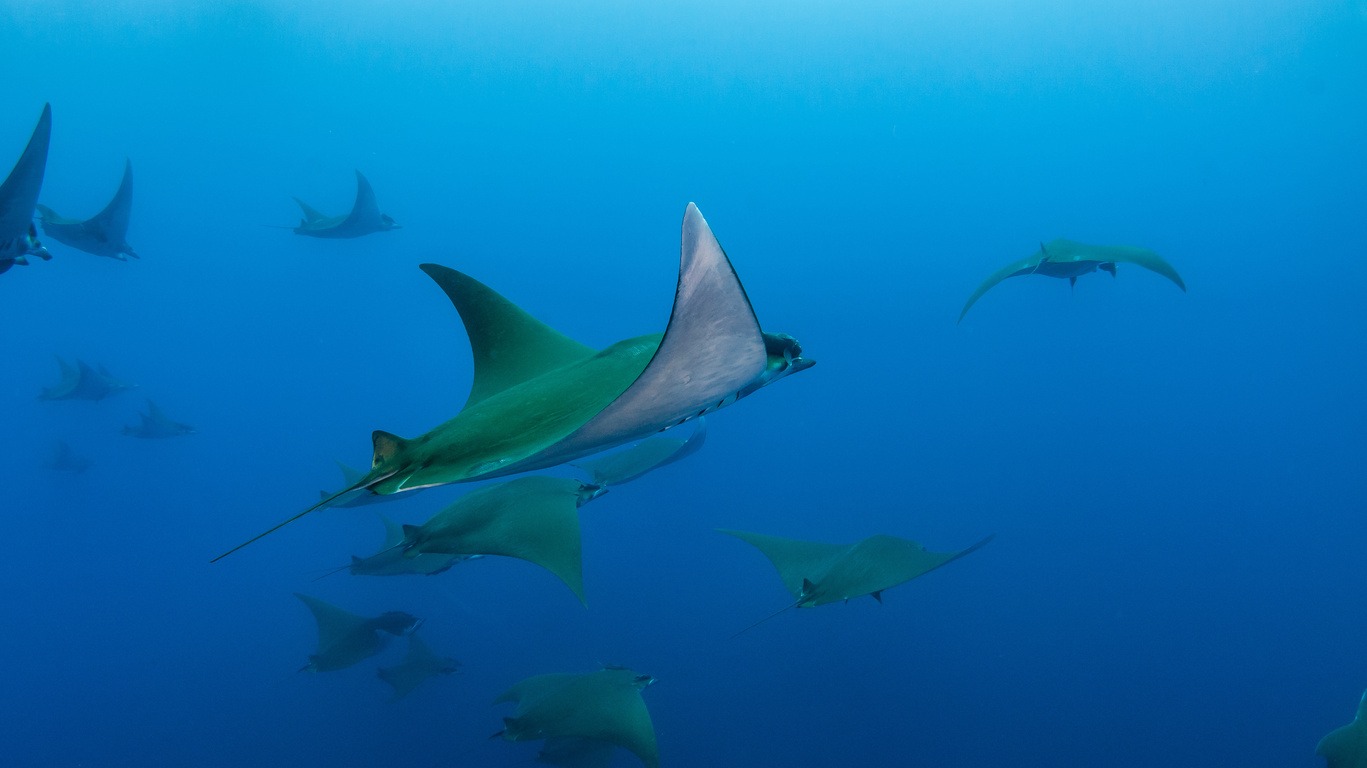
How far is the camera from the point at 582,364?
1.81 m

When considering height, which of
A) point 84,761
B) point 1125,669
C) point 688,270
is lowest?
point 1125,669

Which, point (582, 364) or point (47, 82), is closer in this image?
point (582, 364)

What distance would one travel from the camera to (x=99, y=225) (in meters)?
4.98

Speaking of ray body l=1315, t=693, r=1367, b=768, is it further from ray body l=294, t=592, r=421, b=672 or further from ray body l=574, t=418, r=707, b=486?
ray body l=294, t=592, r=421, b=672

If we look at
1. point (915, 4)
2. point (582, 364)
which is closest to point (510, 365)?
point (582, 364)

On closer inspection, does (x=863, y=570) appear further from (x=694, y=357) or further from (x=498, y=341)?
(x=694, y=357)

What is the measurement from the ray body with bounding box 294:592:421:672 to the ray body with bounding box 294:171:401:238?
430 cm

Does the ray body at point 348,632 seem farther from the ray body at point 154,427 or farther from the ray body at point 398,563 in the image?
the ray body at point 154,427

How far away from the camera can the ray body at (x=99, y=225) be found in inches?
192

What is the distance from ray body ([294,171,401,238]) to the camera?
7000 millimetres

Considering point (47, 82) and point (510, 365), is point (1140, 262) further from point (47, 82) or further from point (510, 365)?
point (47, 82)

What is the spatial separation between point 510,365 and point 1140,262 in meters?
5.11

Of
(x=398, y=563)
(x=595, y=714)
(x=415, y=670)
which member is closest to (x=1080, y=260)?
(x=595, y=714)

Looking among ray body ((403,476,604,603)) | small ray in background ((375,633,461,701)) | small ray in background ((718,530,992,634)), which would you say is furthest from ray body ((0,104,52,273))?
small ray in background ((718,530,992,634))
